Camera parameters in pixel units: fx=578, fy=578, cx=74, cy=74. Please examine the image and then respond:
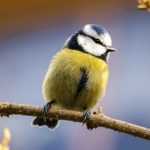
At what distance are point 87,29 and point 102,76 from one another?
0.39 feet

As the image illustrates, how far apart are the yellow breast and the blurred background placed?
548 millimetres

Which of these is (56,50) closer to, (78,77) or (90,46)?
(90,46)

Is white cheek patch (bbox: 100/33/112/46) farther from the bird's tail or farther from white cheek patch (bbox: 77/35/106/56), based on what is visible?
the bird's tail

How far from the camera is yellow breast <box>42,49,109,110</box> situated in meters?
1.11

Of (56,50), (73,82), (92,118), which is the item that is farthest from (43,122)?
(56,50)

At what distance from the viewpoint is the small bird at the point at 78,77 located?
110cm

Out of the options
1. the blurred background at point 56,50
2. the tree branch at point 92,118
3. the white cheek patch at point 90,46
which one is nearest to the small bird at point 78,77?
the white cheek patch at point 90,46

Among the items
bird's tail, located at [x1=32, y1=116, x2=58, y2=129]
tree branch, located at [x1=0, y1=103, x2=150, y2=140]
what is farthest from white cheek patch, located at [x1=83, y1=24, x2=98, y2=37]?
tree branch, located at [x1=0, y1=103, x2=150, y2=140]

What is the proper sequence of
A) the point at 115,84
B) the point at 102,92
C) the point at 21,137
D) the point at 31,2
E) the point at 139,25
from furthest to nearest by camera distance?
the point at 31,2, the point at 139,25, the point at 115,84, the point at 21,137, the point at 102,92

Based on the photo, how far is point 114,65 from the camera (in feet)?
6.51

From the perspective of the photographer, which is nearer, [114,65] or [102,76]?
[102,76]

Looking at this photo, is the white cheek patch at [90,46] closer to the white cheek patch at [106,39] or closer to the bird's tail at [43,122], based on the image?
the white cheek patch at [106,39]

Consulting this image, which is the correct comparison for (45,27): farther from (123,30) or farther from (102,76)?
(102,76)

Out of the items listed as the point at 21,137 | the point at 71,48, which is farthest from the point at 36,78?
the point at 71,48
